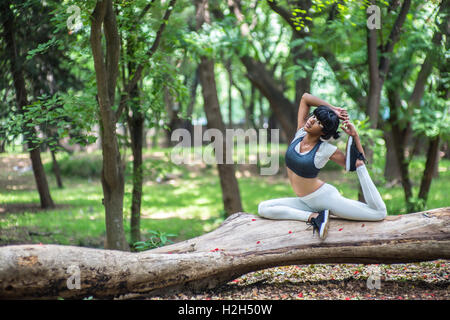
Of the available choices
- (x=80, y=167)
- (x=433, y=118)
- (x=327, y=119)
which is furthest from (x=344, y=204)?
(x=80, y=167)

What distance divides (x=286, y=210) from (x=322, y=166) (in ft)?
2.06

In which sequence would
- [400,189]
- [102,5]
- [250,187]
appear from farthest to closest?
[250,187]
[400,189]
[102,5]

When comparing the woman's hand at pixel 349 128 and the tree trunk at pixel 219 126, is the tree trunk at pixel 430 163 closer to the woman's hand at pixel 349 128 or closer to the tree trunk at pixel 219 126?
the tree trunk at pixel 219 126

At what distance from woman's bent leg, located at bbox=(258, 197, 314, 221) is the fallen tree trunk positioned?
8 cm

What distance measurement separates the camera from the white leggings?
4297 mm

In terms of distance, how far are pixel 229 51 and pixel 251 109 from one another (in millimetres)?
16042

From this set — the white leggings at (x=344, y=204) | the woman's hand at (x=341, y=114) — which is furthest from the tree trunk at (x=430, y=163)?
the woman's hand at (x=341, y=114)

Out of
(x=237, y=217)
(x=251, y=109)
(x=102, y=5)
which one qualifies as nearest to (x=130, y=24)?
(x=102, y=5)

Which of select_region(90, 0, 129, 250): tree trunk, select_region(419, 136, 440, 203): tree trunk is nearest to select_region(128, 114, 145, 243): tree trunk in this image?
select_region(90, 0, 129, 250): tree trunk

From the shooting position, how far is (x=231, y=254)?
169 inches

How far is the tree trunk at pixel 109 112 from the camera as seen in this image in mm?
4527

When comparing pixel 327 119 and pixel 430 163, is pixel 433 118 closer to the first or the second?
pixel 430 163
